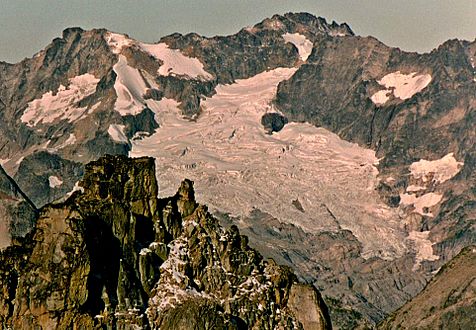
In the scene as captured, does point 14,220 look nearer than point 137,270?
No

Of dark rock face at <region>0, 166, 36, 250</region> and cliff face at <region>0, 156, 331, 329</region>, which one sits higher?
dark rock face at <region>0, 166, 36, 250</region>

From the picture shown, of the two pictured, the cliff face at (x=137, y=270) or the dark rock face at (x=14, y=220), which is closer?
the cliff face at (x=137, y=270)

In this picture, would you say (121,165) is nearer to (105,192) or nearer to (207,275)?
(105,192)

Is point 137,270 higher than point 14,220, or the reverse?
point 14,220

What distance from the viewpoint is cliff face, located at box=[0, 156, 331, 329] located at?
103938 mm

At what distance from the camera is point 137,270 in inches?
4341

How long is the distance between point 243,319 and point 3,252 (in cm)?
1867

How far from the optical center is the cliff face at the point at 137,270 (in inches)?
4092

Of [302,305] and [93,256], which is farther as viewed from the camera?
[302,305]

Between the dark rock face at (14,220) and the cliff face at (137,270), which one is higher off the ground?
the dark rock face at (14,220)

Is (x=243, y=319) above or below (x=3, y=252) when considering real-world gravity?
below

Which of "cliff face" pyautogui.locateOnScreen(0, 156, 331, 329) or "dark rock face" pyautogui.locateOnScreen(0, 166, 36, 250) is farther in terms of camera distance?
"dark rock face" pyautogui.locateOnScreen(0, 166, 36, 250)

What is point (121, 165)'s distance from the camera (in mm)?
114625

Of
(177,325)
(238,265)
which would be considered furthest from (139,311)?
(238,265)
